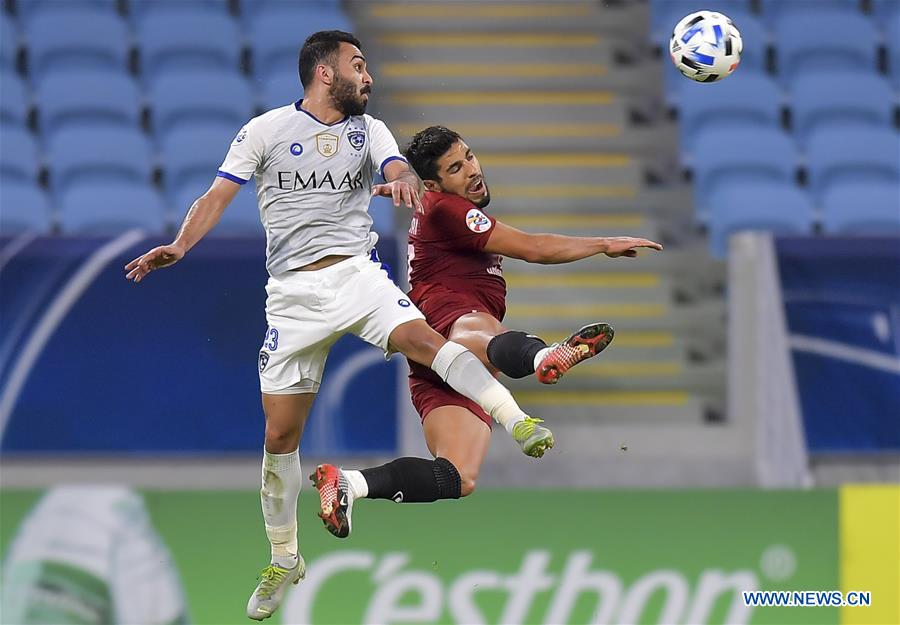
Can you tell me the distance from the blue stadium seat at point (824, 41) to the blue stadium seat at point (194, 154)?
4.00 m

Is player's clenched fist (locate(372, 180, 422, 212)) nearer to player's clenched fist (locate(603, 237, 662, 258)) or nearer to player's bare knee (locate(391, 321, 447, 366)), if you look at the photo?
player's bare knee (locate(391, 321, 447, 366))

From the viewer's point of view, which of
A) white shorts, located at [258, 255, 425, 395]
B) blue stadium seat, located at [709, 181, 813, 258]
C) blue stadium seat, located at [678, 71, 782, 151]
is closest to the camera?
white shorts, located at [258, 255, 425, 395]

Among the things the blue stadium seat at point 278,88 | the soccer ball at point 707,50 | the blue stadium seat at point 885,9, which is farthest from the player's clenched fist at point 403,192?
the blue stadium seat at point 885,9

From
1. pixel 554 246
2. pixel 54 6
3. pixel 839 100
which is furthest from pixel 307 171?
pixel 839 100

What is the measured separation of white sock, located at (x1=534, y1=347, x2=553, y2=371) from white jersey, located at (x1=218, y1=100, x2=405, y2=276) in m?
0.89

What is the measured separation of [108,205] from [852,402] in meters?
4.59

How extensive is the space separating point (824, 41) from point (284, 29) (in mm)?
3824

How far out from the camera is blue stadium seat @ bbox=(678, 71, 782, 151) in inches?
463

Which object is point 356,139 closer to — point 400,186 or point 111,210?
point 400,186

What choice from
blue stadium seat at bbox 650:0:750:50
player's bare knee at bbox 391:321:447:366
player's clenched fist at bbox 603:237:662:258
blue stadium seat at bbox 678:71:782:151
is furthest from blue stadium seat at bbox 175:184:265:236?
player's clenched fist at bbox 603:237:662:258

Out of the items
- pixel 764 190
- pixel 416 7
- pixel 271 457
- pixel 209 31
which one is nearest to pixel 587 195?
pixel 764 190

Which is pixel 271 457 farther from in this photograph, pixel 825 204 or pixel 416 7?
pixel 416 7

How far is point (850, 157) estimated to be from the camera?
11719 mm

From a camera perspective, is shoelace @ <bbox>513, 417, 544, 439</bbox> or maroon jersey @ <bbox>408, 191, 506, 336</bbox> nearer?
shoelace @ <bbox>513, 417, 544, 439</bbox>
